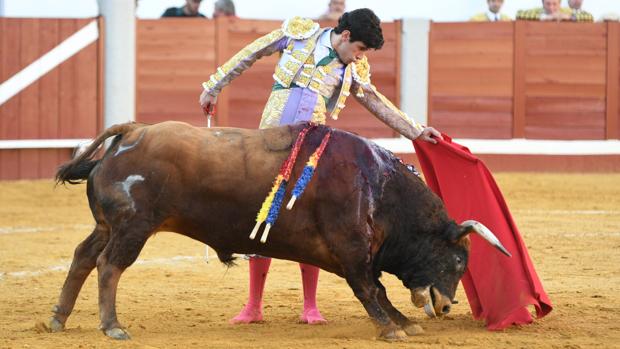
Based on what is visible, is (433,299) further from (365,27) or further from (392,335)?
(365,27)

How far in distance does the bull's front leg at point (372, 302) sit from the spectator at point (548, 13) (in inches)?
296

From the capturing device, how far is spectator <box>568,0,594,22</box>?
1159 cm

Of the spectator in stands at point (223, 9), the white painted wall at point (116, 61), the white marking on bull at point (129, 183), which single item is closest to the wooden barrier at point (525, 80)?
the spectator in stands at point (223, 9)

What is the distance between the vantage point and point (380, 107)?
192 inches

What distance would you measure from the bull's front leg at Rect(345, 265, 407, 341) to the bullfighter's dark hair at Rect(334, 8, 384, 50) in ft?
2.71

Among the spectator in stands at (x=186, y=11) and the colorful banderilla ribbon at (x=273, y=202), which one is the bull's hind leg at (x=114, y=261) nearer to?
the colorful banderilla ribbon at (x=273, y=202)

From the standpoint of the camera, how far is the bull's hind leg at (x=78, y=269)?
443 cm

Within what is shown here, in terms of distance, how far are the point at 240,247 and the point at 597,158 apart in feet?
25.1

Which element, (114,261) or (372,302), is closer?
(114,261)

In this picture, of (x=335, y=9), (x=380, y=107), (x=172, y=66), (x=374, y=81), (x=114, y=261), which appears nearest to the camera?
(x=114, y=261)

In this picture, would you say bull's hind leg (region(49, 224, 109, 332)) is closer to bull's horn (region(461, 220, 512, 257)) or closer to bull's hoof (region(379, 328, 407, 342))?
bull's hoof (region(379, 328, 407, 342))

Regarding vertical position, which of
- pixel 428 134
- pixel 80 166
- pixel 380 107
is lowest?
pixel 80 166

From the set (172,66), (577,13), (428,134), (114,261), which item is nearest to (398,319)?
(428,134)

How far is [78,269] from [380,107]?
1313mm
